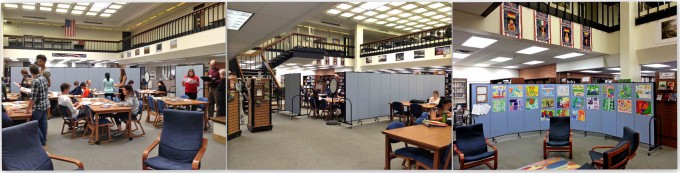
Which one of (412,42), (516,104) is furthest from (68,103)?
(516,104)

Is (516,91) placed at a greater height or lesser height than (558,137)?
greater

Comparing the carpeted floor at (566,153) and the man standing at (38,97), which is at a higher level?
the man standing at (38,97)

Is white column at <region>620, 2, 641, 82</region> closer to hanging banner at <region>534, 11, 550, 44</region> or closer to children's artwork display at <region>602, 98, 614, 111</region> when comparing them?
children's artwork display at <region>602, 98, 614, 111</region>

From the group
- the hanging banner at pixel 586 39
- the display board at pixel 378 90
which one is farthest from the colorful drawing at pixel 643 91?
the display board at pixel 378 90

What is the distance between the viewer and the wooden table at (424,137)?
2584mm

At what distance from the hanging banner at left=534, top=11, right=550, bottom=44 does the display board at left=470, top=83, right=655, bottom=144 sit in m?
0.57

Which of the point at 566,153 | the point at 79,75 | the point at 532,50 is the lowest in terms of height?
the point at 566,153

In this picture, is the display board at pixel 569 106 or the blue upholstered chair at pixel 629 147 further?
the display board at pixel 569 106

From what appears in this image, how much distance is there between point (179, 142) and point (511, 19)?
367cm

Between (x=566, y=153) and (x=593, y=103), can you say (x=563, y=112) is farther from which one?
(x=566, y=153)

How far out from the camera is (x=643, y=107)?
9.28 feet

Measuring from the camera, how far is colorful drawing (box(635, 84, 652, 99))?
2.79 metres

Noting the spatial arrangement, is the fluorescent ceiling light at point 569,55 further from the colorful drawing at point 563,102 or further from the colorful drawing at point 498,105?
the colorful drawing at point 498,105

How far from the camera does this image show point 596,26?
10.3 ft
